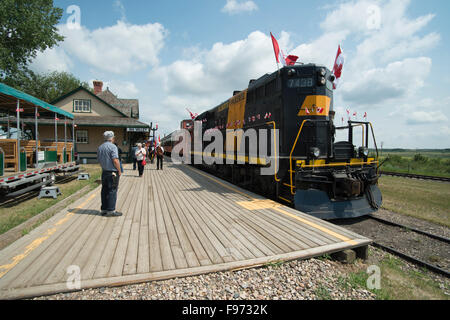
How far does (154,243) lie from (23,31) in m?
29.8

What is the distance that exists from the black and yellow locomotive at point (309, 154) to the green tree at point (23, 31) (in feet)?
87.5

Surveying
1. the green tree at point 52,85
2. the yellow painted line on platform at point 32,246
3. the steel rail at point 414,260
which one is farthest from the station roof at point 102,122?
the green tree at point 52,85

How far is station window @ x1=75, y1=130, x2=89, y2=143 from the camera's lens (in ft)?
61.7

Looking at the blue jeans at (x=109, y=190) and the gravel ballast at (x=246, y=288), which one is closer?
the gravel ballast at (x=246, y=288)

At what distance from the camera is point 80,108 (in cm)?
2020

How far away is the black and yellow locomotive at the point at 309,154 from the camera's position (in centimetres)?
541

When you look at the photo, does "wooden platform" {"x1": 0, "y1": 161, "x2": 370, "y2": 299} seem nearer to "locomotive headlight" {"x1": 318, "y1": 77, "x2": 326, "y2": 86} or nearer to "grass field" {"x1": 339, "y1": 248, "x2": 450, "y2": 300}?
"grass field" {"x1": 339, "y1": 248, "x2": 450, "y2": 300}

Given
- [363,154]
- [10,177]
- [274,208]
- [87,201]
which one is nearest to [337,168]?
[363,154]

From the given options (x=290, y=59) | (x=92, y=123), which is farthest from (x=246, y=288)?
(x=92, y=123)

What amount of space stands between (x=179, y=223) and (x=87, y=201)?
9.76 feet

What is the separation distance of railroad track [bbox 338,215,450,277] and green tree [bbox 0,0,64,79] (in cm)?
3054

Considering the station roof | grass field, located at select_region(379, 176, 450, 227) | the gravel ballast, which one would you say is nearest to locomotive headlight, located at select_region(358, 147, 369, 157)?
grass field, located at select_region(379, 176, 450, 227)

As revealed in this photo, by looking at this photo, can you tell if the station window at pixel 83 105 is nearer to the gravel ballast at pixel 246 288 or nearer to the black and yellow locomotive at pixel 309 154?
the black and yellow locomotive at pixel 309 154
